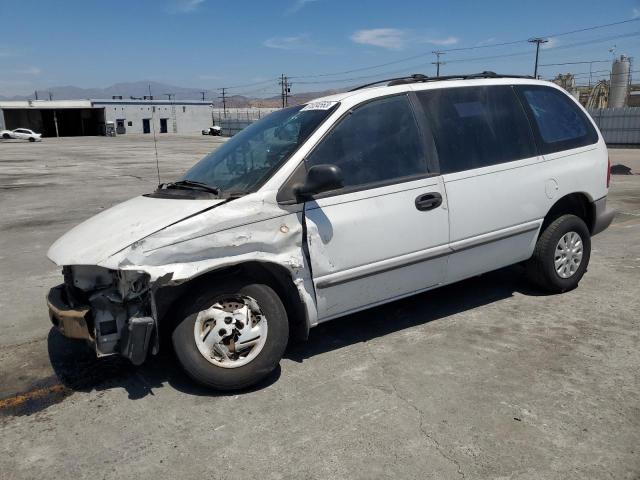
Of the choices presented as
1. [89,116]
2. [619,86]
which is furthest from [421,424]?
[89,116]

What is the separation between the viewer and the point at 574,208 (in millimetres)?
5141

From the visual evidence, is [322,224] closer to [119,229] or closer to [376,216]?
[376,216]

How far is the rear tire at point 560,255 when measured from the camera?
4839mm

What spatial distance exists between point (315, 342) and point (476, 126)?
83.4 inches

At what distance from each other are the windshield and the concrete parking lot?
51.9 inches

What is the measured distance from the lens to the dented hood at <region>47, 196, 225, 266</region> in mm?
3219

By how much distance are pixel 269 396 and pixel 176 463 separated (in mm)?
782

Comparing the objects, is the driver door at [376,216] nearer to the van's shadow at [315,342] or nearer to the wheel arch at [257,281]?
the wheel arch at [257,281]

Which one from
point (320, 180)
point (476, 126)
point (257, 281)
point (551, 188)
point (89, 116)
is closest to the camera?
point (320, 180)

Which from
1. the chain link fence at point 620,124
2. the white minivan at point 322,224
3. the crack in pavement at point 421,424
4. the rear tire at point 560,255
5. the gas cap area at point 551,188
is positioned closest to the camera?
the crack in pavement at point 421,424

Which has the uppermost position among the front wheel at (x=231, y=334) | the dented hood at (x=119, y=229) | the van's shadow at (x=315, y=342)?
the dented hood at (x=119, y=229)

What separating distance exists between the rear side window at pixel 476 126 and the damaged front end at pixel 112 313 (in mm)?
2316

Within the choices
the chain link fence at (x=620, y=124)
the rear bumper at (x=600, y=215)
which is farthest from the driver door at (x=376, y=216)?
the chain link fence at (x=620, y=124)

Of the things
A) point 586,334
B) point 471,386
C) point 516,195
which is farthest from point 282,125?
point 586,334
